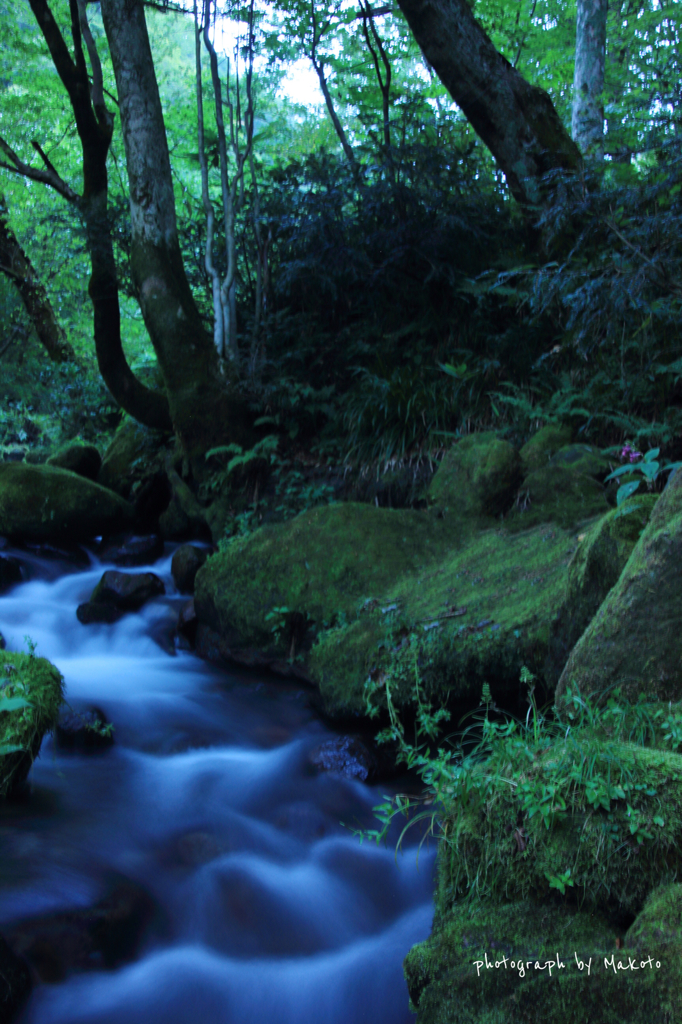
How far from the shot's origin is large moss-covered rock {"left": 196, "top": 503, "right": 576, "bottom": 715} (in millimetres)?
4066

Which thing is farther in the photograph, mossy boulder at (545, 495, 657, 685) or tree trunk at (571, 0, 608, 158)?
tree trunk at (571, 0, 608, 158)

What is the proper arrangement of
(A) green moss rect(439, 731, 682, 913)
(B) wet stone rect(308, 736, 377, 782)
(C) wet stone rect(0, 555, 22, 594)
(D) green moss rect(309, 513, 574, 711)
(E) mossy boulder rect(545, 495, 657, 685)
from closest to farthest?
(A) green moss rect(439, 731, 682, 913) → (E) mossy boulder rect(545, 495, 657, 685) → (D) green moss rect(309, 513, 574, 711) → (B) wet stone rect(308, 736, 377, 782) → (C) wet stone rect(0, 555, 22, 594)

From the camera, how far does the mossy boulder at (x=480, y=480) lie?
18.8ft

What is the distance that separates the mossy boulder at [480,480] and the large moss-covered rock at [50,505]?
192 inches

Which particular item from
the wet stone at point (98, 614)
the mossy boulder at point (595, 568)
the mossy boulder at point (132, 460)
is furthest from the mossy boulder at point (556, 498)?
the mossy boulder at point (132, 460)

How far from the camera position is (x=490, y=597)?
14.7 feet

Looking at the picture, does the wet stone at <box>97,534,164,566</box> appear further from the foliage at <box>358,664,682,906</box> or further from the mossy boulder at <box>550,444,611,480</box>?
the foliage at <box>358,664,682,906</box>

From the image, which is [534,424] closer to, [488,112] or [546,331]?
[546,331]

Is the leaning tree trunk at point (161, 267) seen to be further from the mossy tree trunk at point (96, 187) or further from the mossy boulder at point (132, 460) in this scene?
the mossy boulder at point (132, 460)

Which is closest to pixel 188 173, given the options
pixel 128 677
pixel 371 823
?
pixel 128 677

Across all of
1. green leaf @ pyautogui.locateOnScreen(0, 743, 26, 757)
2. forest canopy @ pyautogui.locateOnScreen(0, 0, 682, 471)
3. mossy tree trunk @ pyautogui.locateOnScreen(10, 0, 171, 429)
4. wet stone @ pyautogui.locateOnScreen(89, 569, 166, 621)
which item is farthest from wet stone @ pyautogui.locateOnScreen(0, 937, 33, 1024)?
mossy tree trunk @ pyautogui.locateOnScreen(10, 0, 171, 429)

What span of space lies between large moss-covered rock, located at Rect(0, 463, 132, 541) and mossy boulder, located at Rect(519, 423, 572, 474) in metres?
5.53

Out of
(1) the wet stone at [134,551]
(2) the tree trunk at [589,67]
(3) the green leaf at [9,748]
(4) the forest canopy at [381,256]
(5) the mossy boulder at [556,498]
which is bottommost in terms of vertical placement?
(3) the green leaf at [9,748]

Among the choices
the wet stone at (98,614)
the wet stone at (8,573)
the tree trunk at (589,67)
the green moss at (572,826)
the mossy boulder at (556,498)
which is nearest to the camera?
the green moss at (572,826)
